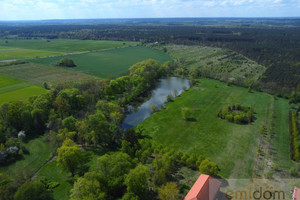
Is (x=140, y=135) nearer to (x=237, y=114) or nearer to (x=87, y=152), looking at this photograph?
(x=87, y=152)

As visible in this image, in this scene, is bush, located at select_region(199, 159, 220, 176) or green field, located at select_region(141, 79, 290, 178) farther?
green field, located at select_region(141, 79, 290, 178)

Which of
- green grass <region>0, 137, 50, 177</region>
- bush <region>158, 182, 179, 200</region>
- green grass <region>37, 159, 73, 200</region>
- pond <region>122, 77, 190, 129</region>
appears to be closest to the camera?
bush <region>158, 182, 179, 200</region>

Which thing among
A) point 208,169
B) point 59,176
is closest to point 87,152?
point 59,176

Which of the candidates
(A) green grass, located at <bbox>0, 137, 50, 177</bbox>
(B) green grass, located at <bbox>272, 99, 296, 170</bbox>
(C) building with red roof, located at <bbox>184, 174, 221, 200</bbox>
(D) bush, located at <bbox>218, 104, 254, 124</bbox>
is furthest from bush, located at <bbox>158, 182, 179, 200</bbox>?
(D) bush, located at <bbox>218, 104, 254, 124</bbox>

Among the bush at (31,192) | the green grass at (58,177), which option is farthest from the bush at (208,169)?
the bush at (31,192)

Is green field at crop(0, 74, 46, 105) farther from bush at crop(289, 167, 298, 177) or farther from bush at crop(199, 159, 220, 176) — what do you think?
bush at crop(289, 167, 298, 177)

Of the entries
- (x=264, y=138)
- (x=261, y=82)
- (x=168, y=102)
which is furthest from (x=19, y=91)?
(x=261, y=82)

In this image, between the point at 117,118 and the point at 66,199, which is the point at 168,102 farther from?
the point at 66,199
